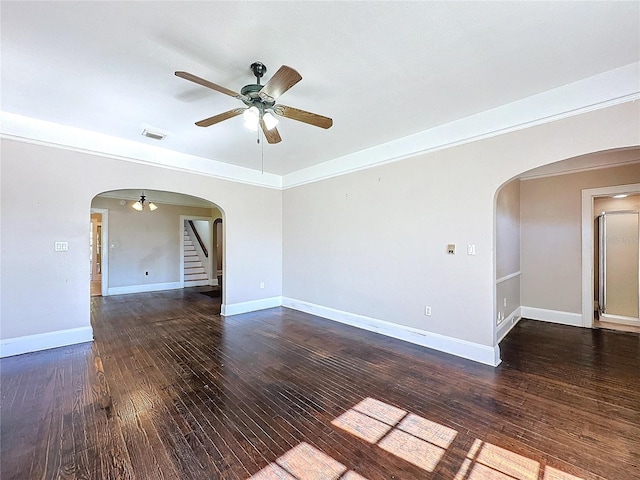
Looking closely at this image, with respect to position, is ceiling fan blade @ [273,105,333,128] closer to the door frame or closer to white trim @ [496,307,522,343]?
white trim @ [496,307,522,343]

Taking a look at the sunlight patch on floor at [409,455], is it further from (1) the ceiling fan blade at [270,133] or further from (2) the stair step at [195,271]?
(2) the stair step at [195,271]

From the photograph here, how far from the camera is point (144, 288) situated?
8039mm

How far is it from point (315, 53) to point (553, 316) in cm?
575

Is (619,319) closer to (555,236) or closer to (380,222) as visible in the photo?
(555,236)

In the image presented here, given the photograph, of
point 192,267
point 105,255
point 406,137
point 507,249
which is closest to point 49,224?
point 105,255

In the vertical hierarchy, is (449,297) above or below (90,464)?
above

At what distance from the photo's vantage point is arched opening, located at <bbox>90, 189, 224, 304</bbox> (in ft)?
24.5

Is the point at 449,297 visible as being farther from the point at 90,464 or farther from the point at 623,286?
the point at 623,286

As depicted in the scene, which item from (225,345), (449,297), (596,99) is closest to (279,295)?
(225,345)

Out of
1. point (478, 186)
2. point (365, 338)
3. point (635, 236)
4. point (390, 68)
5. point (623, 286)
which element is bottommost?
point (365, 338)

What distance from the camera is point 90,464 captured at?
5.90 ft

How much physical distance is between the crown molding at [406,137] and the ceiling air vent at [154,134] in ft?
1.72

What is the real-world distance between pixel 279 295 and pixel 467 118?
4.84 meters

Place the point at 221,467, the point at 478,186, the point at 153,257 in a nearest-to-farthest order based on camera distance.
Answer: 1. the point at 221,467
2. the point at 478,186
3. the point at 153,257
